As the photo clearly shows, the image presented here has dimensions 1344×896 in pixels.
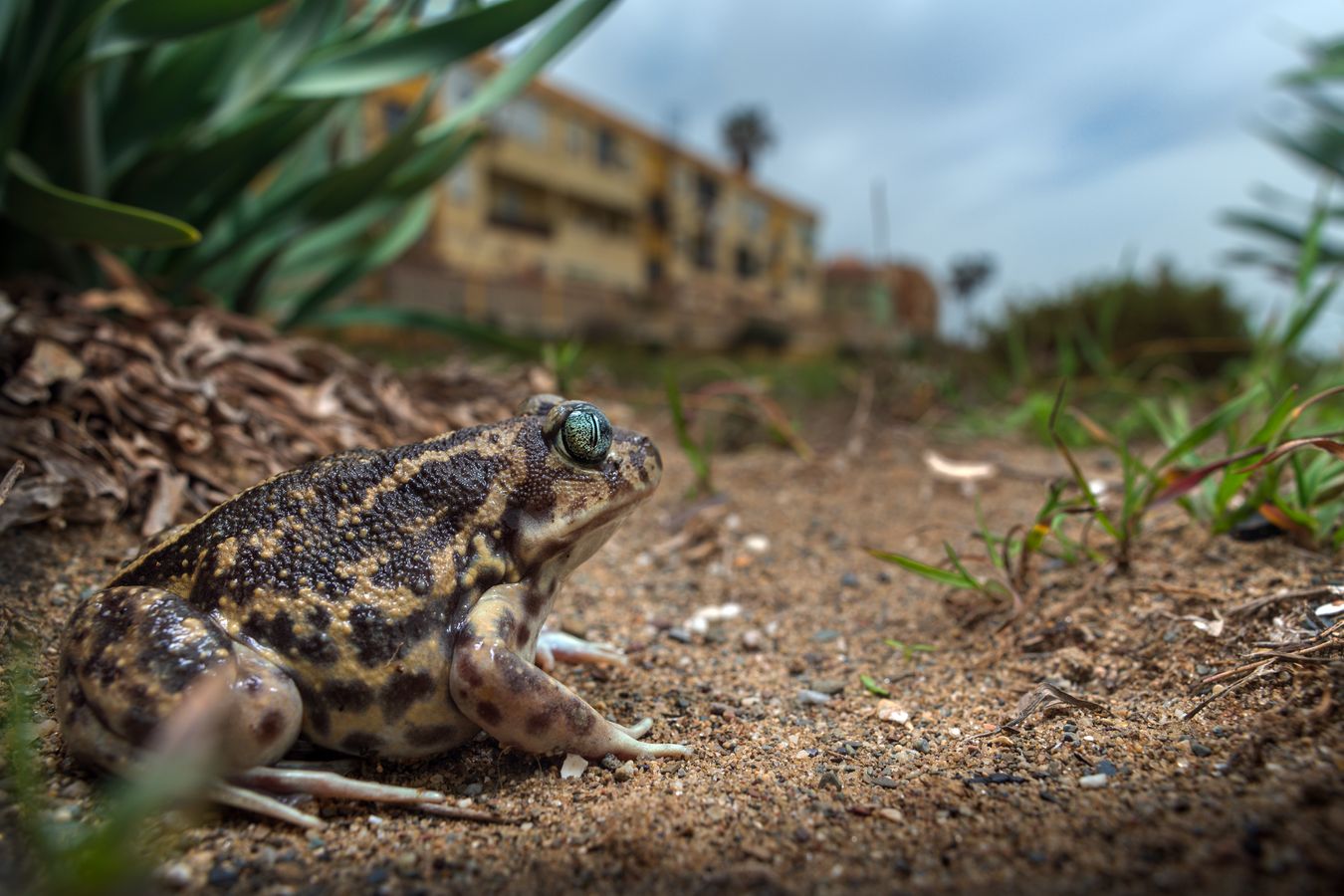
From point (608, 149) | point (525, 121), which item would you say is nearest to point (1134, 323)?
point (525, 121)

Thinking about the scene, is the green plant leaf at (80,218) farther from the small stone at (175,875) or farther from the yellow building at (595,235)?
the yellow building at (595,235)

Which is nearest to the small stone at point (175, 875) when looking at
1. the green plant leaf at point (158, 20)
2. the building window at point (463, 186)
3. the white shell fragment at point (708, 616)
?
the white shell fragment at point (708, 616)

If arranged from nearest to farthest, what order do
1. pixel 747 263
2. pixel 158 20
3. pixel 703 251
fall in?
pixel 158 20 < pixel 703 251 < pixel 747 263

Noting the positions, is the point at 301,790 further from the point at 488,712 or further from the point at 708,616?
the point at 708,616

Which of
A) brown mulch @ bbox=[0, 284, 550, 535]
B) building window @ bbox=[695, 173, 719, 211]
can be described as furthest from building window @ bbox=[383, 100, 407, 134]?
brown mulch @ bbox=[0, 284, 550, 535]

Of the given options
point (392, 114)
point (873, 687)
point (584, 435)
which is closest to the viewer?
point (584, 435)

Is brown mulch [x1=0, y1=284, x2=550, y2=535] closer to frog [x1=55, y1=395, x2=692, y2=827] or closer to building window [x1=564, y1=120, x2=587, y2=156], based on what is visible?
frog [x1=55, y1=395, x2=692, y2=827]

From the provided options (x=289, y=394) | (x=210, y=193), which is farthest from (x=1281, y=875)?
(x=210, y=193)
